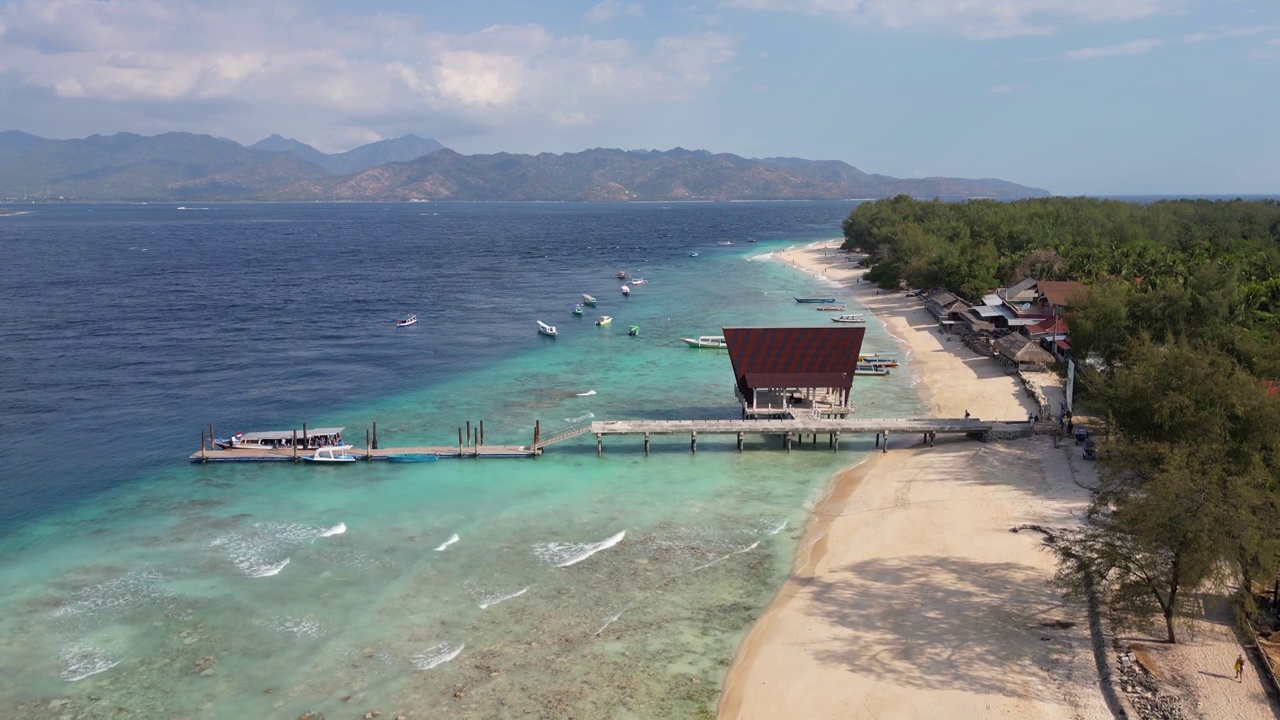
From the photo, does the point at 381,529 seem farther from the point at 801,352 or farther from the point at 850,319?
the point at 850,319

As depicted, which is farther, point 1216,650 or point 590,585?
point 590,585

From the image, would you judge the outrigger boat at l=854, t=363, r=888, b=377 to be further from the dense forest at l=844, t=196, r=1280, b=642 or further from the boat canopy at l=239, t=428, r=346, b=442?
the boat canopy at l=239, t=428, r=346, b=442

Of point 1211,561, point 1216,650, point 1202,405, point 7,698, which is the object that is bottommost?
point 7,698

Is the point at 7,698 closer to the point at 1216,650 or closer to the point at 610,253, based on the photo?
the point at 1216,650

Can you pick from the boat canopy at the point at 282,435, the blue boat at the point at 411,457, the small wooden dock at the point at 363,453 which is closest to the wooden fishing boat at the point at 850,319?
the small wooden dock at the point at 363,453

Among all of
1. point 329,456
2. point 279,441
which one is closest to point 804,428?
point 329,456

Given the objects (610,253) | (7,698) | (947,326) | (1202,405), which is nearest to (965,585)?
(1202,405)

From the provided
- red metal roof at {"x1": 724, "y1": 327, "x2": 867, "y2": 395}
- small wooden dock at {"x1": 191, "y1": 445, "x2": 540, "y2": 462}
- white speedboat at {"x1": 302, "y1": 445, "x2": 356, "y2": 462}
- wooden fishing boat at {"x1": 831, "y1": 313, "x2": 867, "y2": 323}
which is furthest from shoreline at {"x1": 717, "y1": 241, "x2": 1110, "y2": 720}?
wooden fishing boat at {"x1": 831, "y1": 313, "x2": 867, "y2": 323}
